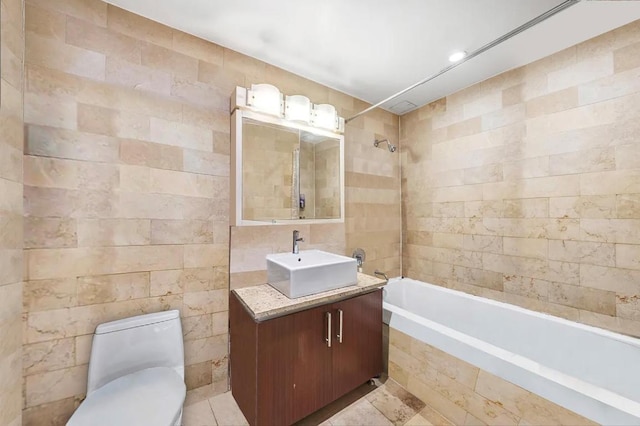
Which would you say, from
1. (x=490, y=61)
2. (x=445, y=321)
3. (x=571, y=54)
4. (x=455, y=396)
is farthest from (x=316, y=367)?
(x=571, y=54)

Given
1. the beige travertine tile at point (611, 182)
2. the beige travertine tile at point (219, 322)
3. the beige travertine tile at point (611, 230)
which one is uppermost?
the beige travertine tile at point (611, 182)

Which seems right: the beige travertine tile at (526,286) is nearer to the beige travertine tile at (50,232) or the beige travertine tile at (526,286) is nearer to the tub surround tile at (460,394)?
the tub surround tile at (460,394)

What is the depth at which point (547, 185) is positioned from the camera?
193 cm

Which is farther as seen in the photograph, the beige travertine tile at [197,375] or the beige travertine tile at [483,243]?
the beige travertine tile at [483,243]

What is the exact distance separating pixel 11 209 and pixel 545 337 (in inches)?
129

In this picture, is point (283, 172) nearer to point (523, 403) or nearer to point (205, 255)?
point (205, 255)

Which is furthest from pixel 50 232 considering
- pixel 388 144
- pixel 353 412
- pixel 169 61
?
pixel 388 144

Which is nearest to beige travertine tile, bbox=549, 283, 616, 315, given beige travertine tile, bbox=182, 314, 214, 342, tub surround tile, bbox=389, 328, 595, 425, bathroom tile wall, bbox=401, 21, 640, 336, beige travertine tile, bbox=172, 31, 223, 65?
bathroom tile wall, bbox=401, 21, 640, 336

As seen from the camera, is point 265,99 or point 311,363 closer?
point 311,363

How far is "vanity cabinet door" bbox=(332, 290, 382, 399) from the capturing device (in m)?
1.65

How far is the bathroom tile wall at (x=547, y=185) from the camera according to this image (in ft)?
5.32

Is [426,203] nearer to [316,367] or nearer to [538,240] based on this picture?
[538,240]

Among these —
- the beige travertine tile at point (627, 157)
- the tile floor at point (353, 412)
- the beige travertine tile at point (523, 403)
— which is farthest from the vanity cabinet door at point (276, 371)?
the beige travertine tile at point (627, 157)

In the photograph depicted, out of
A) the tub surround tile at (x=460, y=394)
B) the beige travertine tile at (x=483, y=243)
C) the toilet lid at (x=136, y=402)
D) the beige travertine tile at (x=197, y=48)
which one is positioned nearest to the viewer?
the toilet lid at (x=136, y=402)
